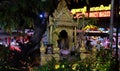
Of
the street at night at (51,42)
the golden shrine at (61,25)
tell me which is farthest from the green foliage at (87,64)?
the golden shrine at (61,25)

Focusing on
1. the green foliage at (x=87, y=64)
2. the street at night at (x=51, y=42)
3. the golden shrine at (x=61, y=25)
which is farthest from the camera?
the golden shrine at (x=61, y=25)

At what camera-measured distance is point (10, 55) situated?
22.4 ft

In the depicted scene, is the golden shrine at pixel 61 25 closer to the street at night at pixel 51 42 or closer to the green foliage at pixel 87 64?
the street at night at pixel 51 42

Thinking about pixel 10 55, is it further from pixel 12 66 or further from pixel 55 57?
pixel 55 57

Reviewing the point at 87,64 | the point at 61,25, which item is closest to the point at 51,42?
the point at 61,25

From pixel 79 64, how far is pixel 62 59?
1.65 feet

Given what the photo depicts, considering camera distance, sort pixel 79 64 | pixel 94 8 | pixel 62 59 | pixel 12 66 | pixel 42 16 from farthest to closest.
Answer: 1. pixel 94 8
2. pixel 42 16
3. pixel 12 66
4. pixel 62 59
5. pixel 79 64

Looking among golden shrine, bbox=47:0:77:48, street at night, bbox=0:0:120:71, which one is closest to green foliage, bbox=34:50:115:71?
street at night, bbox=0:0:120:71

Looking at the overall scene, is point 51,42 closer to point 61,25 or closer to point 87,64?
point 61,25

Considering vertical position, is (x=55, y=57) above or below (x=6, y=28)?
below

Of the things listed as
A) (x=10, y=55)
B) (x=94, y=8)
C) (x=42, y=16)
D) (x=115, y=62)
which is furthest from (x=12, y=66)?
(x=94, y=8)

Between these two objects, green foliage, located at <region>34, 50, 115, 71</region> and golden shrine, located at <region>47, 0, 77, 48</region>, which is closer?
green foliage, located at <region>34, 50, 115, 71</region>

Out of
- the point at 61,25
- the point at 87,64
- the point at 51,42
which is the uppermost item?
the point at 61,25

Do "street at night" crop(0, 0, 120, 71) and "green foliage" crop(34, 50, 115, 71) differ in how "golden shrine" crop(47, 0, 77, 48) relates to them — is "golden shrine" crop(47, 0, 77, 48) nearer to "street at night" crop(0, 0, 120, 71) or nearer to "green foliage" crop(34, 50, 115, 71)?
"street at night" crop(0, 0, 120, 71)
